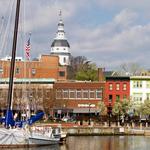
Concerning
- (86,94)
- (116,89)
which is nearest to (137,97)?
(116,89)

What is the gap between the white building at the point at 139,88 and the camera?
459 feet

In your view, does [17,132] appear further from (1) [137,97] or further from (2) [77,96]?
(1) [137,97]

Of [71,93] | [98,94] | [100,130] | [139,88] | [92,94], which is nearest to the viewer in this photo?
[100,130]

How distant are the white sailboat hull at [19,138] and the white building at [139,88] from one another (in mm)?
73565

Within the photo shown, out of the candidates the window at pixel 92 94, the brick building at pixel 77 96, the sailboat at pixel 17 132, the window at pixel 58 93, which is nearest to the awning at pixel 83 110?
the brick building at pixel 77 96

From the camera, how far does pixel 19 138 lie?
63719mm

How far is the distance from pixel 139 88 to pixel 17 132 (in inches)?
3144

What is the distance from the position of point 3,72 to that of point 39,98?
1751cm

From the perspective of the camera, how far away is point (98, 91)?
462 ft

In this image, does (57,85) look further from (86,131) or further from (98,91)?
(86,131)

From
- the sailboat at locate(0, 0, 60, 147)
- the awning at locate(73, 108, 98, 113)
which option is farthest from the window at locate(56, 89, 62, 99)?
the sailboat at locate(0, 0, 60, 147)

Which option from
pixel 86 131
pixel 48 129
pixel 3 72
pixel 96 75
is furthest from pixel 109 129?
pixel 96 75

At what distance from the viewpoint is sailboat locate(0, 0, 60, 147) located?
62.6 meters

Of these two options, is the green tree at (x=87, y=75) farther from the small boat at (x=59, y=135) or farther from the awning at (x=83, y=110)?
the small boat at (x=59, y=135)
